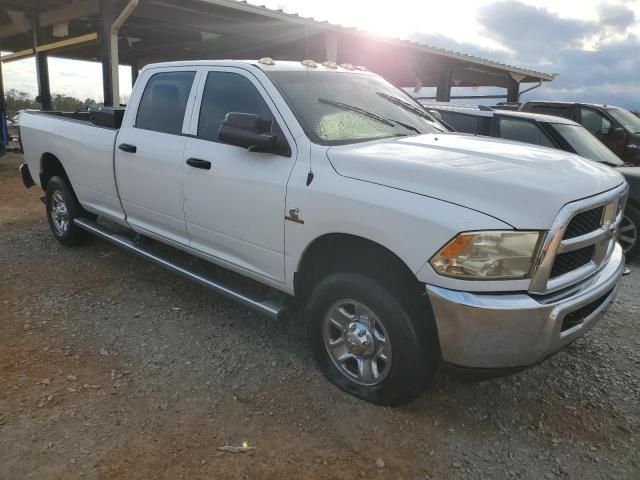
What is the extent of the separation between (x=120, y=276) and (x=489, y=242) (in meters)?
3.81

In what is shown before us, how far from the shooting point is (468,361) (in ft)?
8.32

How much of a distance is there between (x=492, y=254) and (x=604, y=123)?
8117 millimetres

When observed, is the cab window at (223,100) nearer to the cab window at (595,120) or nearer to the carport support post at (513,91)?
the cab window at (595,120)

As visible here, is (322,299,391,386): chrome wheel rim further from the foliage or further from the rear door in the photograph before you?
the foliage

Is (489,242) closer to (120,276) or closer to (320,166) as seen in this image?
(320,166)

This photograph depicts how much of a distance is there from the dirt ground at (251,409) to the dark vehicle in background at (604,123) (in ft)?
18.2

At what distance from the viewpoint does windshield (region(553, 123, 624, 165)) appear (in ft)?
20.9

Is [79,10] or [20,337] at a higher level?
[79,10]

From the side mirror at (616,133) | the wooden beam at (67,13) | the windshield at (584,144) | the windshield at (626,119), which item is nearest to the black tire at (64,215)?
the windshield at (584,144)

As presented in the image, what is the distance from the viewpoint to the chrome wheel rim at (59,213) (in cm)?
576

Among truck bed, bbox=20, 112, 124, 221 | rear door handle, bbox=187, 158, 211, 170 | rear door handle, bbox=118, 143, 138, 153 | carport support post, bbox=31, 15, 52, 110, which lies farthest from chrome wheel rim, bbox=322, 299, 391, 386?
carport support post, bbox=31, 15, 52, 110

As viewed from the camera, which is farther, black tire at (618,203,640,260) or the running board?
black tire at (618,203,640,260)

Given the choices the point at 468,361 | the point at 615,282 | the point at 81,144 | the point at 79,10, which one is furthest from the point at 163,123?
the point at 79,10

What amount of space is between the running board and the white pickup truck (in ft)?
0.09
